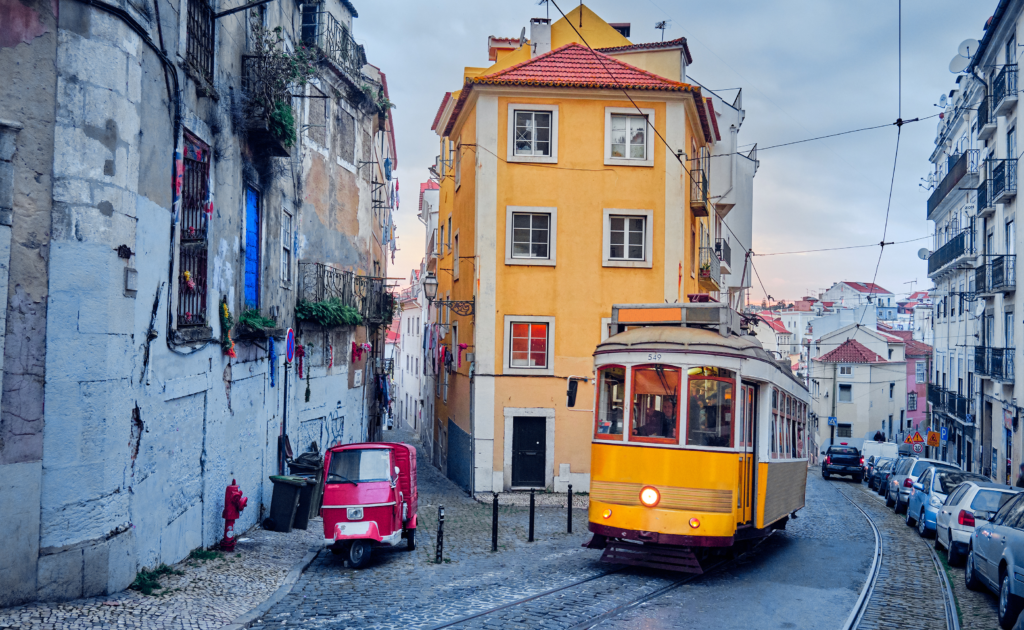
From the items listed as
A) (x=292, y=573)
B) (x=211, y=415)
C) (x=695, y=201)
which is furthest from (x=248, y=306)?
(x=695, y=201)

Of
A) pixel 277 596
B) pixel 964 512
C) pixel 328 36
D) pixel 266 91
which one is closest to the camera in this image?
pixel 277 596

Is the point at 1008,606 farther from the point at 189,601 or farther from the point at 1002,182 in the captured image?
the point at 1002,182

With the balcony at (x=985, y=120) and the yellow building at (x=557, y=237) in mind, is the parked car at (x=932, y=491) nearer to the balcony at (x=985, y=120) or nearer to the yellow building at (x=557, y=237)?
the yellow building at (x=557, y=237)

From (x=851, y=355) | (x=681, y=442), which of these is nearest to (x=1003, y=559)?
(x=681, y=442)

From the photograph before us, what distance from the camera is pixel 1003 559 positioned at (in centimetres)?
991

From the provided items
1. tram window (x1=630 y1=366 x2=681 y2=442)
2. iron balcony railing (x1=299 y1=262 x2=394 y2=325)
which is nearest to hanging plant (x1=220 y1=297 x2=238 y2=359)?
iron balcony railing (x1=299 y1=262 x2=394 y2=325)

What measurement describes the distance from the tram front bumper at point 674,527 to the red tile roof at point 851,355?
189 feet

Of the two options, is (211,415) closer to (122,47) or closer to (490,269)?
(122,47)

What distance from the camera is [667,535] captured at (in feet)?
36.3

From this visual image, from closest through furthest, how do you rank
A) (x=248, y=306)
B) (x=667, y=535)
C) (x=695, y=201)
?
(x=667, y=535), (x=248, y=306), (x=695, y=201)

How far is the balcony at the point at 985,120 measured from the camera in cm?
3203

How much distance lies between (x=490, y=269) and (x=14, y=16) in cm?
1484

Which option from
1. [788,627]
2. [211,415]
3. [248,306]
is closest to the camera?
[788,627]

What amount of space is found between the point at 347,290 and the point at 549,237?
5.59 m
